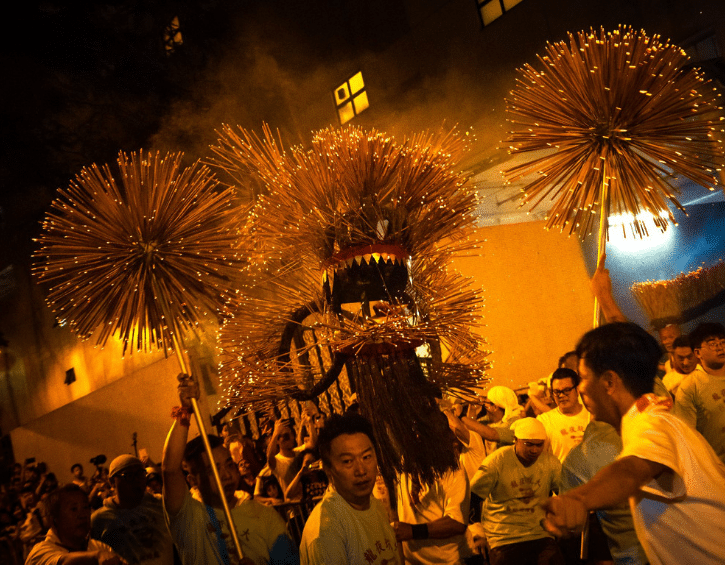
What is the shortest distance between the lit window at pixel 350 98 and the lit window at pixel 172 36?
9.66ft

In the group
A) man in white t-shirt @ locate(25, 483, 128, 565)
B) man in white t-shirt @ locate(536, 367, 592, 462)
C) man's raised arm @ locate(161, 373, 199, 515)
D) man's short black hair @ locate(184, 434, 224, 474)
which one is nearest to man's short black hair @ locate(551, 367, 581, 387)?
man in white t-shirt @ locate(536, 367, 592, 462)

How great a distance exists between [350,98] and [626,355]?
9.83 meters

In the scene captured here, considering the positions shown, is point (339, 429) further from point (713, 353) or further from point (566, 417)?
point (713, 353)

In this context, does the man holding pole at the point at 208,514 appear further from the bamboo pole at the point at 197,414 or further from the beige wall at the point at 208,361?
the beige wall at the point at 208,361

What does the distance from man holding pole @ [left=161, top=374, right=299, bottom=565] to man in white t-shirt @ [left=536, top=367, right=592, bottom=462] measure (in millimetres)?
2418

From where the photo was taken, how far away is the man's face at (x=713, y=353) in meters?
5.53

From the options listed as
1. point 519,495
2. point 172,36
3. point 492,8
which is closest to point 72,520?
point 519,495

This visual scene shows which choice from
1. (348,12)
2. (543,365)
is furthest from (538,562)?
(348,12)

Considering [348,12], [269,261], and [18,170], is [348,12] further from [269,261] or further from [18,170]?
[269,261]

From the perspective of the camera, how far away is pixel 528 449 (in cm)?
498

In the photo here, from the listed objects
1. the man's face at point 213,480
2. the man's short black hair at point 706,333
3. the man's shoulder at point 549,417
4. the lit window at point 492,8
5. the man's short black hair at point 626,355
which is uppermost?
the lit window at point 492,8

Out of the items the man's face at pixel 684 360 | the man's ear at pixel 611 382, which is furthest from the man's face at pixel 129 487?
the man's face at pixel 684 360

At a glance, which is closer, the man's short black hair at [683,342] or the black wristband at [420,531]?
the black wristband at [420,531]

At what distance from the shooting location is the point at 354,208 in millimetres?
3604
